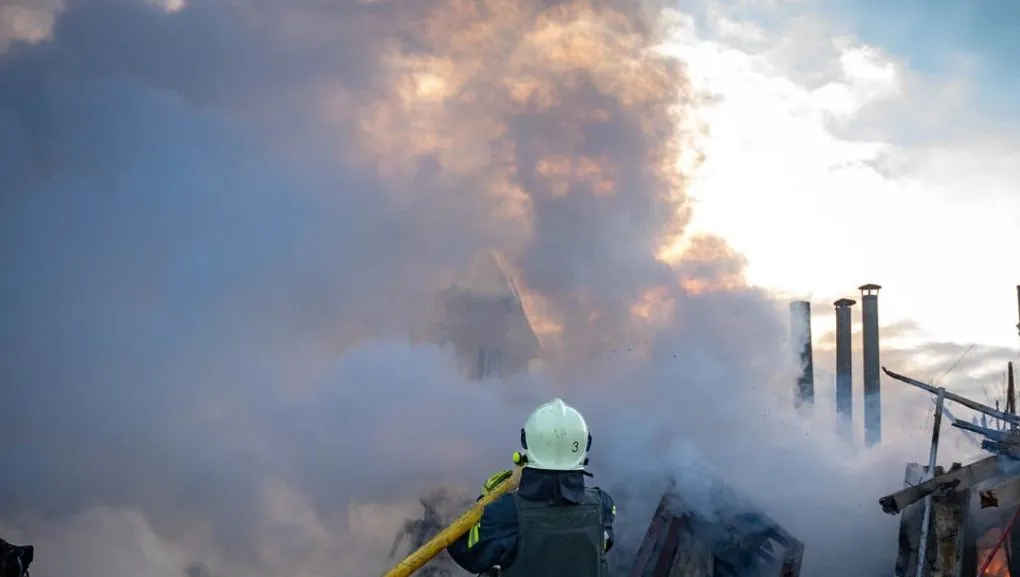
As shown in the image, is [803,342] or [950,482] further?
[803,342]

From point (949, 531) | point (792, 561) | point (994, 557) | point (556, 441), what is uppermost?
point (556, 441)

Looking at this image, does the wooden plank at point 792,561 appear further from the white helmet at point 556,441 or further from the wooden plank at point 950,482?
the white helmet at point 556,441

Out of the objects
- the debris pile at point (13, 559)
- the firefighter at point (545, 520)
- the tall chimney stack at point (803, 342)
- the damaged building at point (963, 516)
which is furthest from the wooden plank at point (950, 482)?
the tall chimney stack at point (803, 342)

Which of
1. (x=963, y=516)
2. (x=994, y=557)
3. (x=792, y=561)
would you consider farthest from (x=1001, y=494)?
(x=792, y=561)

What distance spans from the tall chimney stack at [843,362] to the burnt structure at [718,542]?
15452mm

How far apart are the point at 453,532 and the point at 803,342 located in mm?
19539

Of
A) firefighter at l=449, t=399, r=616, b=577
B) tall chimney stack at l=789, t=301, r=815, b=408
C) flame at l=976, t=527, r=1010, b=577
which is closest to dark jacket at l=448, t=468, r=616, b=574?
firefighter at l=449, t=399, r=616, b=577

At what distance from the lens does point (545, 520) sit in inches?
137

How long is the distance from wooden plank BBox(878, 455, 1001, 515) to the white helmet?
509 centimetres

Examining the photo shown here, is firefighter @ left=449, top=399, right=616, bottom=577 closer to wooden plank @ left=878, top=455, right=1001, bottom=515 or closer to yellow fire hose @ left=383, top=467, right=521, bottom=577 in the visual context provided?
yellow fire hose @ left=383, top=467, right=521, bottom=577

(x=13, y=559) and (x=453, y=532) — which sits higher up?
(x=453, y=532)

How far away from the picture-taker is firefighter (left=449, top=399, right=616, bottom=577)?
11.2 ft

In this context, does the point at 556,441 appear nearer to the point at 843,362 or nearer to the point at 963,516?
the point at 963,516

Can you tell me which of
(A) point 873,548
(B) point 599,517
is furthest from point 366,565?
(B) point 599,517
